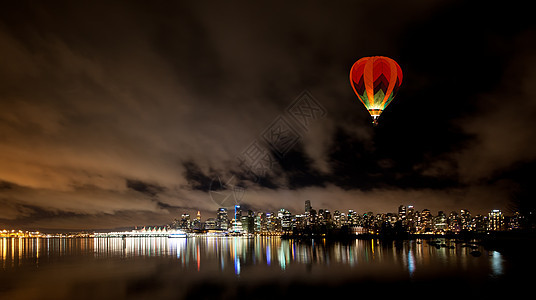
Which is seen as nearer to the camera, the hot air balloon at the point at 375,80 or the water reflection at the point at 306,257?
the hot air balloon at the point at 375,80

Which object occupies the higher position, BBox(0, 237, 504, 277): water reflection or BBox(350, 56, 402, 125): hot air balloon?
BBox(350, 56, 402, 125): hot air balloon

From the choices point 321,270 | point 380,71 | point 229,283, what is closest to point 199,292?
point 229,283

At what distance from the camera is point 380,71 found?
92.6 feet

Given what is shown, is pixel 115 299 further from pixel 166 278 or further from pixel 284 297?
pixel 284 297

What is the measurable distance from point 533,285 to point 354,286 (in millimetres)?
11967

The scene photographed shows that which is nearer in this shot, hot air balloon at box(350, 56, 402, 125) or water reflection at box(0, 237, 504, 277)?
hot air balloon at box(350, 56, 402, 125)

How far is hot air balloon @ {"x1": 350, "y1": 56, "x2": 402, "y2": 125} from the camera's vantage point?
28.3 meters

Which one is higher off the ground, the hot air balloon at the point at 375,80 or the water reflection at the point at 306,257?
the hot air balloon at the point at 375,80

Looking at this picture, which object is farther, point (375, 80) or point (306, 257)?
point (306, 257)

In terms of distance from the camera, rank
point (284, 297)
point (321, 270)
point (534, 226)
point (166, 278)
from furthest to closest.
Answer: point (534, 226), point (321, 270), point (166, 278), point (284, 297)

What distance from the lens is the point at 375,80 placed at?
28.5 metres

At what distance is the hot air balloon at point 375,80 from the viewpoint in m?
28.3

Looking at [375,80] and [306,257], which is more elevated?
[375,80]

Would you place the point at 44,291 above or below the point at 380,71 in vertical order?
below
